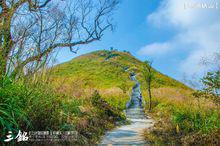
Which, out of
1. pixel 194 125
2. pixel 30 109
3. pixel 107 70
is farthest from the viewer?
pixel 107 70

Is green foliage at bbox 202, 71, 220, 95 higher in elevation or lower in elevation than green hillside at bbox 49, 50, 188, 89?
lower

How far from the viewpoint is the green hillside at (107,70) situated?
3925 centimetres

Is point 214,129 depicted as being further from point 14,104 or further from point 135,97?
point 135,97

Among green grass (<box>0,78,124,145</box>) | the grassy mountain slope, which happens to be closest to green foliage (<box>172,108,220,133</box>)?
green grass (<box>0,78,124,145</box>)

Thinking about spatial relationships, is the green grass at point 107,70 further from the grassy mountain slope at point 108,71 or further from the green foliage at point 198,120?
the green foliage at point 198,120

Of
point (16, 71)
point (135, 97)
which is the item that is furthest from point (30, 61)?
point (135, 97)

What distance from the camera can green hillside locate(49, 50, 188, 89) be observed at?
129 feet

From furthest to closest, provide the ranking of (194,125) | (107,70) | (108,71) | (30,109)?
1. (107,70)
2. (108,71)
3. (194,125)
4. (30,109)

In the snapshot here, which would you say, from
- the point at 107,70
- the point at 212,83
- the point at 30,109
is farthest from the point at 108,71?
A: the point at 30,109

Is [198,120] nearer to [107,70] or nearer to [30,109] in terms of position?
[30,109]

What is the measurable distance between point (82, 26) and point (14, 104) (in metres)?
12.8

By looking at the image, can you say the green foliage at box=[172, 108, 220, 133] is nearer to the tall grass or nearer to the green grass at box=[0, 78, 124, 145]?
the tall grass

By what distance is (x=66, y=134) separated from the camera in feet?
13.8

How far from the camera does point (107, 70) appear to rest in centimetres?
4656
